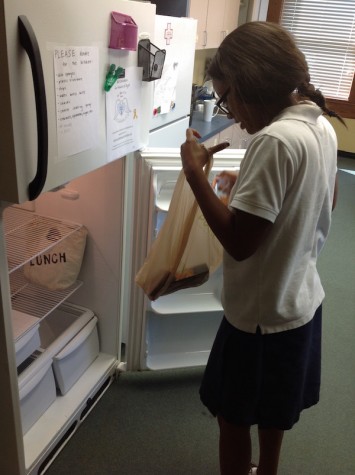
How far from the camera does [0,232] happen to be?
3.21 feet

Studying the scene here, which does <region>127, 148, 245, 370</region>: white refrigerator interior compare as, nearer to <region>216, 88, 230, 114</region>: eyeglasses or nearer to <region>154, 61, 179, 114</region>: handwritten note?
<region>154, 61, 179, 114</region>: handwritten note

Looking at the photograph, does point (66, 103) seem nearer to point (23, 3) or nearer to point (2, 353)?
point (23, 3)

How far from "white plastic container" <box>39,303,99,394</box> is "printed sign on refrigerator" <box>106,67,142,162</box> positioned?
773 millimetres

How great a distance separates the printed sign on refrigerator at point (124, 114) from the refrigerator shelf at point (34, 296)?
66cm

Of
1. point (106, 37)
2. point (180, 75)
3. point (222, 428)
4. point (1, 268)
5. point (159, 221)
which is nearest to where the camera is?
point (1, 268)

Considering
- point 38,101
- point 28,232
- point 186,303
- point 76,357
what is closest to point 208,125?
point 186,303

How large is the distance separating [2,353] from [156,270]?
0.48 metres

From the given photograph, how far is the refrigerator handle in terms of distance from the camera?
81 cm

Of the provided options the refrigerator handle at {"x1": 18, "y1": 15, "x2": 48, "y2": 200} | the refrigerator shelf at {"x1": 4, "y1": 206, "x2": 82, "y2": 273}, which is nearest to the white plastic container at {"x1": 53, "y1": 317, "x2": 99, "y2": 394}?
the refrigerator shelf at {"x1": 4, "y1": 206, "x2": 82, "y2": 273}

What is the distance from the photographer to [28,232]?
1603 millimetres

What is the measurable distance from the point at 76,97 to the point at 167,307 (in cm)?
101

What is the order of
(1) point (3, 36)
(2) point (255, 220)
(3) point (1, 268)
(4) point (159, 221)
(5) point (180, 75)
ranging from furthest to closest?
(5) point (180, 75), (4) point (159, 221), (3) point (1, 268), (2) point (255, 220), (1) point (3, 36)

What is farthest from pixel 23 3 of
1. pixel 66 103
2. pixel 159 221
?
pixel 159 221

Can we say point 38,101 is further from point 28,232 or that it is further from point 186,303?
point 186,303
